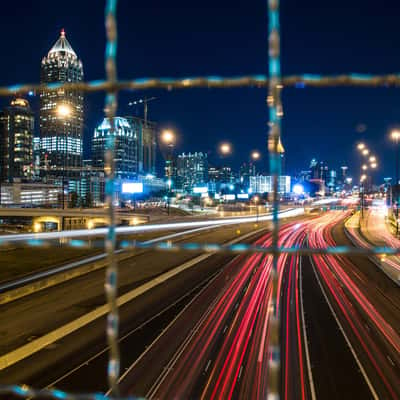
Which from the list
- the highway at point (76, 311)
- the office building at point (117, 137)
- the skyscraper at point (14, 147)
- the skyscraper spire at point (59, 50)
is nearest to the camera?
the office building at point (117, 137)

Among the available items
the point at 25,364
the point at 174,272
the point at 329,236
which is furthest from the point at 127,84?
the point at 329,236

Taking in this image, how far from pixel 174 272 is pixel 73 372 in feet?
30.9

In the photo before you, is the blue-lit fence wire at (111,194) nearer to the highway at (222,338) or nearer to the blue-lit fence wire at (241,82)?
the blue-lit fence wire at (241,82)

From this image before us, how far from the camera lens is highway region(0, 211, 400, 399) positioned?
749cm

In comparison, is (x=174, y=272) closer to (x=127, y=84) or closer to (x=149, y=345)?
(x=149, y=345)

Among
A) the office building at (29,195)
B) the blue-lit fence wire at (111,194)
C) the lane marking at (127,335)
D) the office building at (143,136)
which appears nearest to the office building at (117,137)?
the blue-lit fence wire at (111,194)

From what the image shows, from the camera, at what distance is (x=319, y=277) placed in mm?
16719

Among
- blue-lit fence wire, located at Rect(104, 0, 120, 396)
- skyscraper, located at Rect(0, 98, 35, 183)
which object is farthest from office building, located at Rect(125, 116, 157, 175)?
skyscraper, located at Rect(0, 98, 35, 183)

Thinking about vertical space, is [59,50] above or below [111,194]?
above

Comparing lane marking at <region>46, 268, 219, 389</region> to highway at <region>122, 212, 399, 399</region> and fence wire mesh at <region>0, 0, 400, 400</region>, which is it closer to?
highway at <region>122, 212, 399, 399</region>

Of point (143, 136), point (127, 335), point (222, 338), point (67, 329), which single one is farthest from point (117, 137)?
point (143, 136)

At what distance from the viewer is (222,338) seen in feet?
31.4

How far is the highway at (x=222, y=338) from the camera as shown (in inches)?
295

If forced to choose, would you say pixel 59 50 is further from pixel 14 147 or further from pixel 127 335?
pixel 14 147
